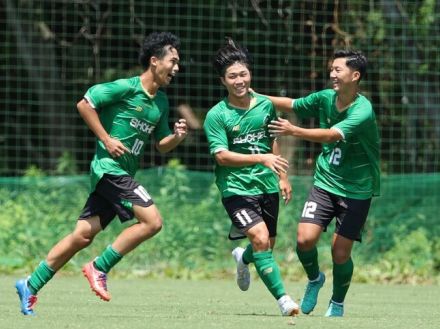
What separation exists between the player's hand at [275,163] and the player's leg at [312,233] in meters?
0.80

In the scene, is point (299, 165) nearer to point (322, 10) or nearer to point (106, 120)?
point (322, 10)

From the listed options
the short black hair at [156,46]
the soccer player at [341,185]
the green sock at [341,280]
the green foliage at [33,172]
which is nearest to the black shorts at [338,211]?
the soccer player at [341,185]

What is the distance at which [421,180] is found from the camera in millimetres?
14633

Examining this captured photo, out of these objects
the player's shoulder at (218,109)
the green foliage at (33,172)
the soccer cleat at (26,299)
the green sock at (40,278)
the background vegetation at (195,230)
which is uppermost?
the player's shoulder at (218,109)

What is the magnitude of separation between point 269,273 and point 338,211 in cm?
102

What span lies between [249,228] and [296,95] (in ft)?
22.2

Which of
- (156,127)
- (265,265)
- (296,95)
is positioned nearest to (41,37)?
(296,95)

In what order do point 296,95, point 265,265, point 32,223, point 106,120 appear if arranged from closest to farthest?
point 265,265, point 106,120, point 32,223, point 296,95

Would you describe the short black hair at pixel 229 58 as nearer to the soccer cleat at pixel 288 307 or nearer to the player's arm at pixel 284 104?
the player's arm at pixel 284 104

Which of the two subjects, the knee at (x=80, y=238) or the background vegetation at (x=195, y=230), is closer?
the knee at (x=80, y=238)

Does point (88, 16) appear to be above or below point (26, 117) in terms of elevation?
above

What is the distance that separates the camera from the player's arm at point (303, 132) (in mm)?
8641

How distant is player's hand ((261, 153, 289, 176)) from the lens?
8477 millimetres

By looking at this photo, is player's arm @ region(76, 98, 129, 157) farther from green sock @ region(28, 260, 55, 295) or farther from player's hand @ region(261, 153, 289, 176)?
player's hand @ region(261, 153, 289, 176)
